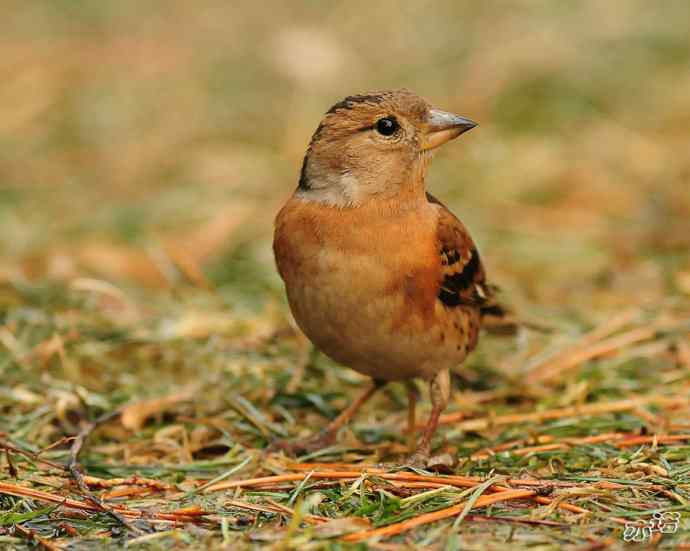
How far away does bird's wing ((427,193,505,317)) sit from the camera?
4668mm

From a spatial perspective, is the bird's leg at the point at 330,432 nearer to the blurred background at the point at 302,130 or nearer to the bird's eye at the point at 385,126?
the bird's eye at the point at 385,126

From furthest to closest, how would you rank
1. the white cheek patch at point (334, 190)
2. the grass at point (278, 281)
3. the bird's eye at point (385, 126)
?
the bird's eye at point (385, 126) < the white cheek patch at point (334, 190) < the grass at point (278, 281)

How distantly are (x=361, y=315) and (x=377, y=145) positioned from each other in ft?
2.58

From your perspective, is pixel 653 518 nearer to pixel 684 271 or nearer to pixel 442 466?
pixel 442 466

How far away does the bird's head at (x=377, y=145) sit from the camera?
462cm

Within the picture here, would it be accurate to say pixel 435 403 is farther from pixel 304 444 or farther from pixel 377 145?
pixel 377 145

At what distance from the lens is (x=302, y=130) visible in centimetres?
1006

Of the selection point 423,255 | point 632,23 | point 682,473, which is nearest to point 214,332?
point 423,255

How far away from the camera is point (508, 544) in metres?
3.44

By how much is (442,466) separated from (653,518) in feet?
3.01
